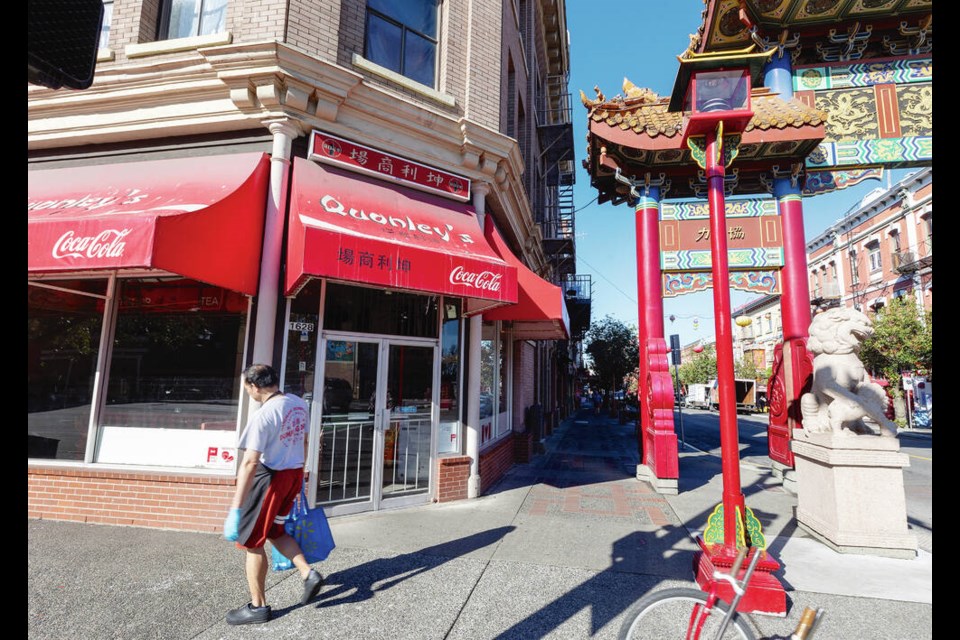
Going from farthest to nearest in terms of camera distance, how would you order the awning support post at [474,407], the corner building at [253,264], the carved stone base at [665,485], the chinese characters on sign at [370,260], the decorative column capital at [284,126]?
the carved stone base at [665,485] → the awning support post at [474,407] → the decorative column capital at [284,126] → the corner building at [253,264] → the chinese characters on sign at [370,260]

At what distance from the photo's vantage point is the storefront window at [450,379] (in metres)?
7.20

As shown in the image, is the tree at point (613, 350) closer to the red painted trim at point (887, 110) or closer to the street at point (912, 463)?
the street at point (912, 463)

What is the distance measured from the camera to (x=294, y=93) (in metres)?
6.00

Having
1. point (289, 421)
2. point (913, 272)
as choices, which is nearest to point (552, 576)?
point (289, 421)

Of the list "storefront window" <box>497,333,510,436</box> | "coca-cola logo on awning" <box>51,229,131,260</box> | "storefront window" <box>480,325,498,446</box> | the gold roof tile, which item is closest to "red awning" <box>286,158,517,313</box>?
"coca-cola logo on awning" <box>51,229,131,260</box>

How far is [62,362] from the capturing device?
6.09m

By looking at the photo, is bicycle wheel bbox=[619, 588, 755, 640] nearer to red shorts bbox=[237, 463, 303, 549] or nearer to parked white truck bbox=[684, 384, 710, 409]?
red shorts bbox=[237, 463, 303, 549]

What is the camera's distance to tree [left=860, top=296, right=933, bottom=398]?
71.5 feet

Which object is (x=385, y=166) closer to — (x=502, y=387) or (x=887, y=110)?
(x=502, y=387)

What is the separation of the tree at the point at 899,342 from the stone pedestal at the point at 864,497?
20.7m

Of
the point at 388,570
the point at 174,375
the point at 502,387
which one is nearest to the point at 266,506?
the point at 388,570

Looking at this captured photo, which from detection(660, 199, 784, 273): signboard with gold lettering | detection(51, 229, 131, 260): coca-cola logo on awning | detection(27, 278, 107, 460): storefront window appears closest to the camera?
detection(51, 229, 131, 260): coca-cola logo on awning

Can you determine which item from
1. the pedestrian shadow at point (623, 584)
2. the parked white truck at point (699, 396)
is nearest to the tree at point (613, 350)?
the parked white truck at point (699, 396)

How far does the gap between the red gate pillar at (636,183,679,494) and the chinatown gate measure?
0.02m
